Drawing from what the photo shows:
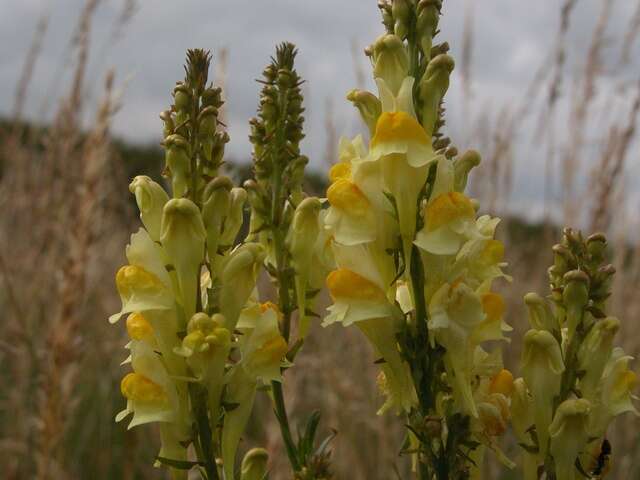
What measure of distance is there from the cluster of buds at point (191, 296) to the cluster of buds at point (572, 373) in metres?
0.36

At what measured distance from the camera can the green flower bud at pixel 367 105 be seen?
1.15 m

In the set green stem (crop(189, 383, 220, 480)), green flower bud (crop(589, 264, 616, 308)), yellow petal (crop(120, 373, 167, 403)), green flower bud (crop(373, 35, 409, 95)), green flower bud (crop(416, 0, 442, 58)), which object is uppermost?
green flower bud (crop(416, 0, 442, 58))

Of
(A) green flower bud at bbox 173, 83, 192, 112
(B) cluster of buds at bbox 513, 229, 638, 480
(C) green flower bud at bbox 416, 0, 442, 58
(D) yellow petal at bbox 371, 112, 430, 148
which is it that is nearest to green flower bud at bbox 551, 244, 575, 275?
(B) cluster of buds at bbox 513, 229, 638, 480

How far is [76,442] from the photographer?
146 inches

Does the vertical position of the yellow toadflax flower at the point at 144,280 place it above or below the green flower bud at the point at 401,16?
below

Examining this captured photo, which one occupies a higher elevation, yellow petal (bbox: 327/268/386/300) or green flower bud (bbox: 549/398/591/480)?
yellow petal (bbox: 327/268/386/300)

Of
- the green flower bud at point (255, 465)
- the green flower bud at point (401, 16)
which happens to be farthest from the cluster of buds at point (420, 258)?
the green flower bud at point (255, 465)

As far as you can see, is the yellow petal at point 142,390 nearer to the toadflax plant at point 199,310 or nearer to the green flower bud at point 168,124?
the toadflax plant at point 199,310

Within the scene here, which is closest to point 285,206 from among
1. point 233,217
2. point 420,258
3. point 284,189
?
point 284,189

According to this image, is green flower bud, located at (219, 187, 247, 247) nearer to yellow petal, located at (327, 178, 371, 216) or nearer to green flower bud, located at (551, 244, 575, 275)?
yellow petal, located at (327, 178, 371, 216)

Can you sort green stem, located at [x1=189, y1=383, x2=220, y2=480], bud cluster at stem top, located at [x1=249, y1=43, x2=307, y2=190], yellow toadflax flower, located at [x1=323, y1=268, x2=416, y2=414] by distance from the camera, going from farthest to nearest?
bud cluster at stem top, located at [x1=249, y1=43, x2=307, y2=190]
yellow toadflax flower, located at [x1=323, y1=268, x2=416, y2=414]
green stem, located at [x1=189, y1=383, x2=220, y2=480]

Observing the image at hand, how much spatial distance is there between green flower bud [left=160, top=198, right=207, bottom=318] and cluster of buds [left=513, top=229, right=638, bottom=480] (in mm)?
463

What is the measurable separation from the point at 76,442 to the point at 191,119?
3079 mm

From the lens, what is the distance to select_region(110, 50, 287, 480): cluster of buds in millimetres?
1026
